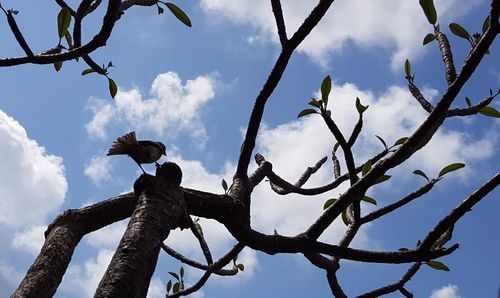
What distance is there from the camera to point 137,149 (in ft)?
4.61

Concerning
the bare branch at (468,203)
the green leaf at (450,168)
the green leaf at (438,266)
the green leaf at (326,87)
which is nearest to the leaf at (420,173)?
the green leaf at (450,168)

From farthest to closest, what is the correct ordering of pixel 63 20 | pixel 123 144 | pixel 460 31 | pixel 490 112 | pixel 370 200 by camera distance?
pixel 370 200 < pixel 490 112 < pixel 460 31 < pixel 63 20 < pixel 123 144

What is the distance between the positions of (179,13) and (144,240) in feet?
3.62

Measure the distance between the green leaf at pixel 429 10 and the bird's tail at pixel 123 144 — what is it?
41.4 inches

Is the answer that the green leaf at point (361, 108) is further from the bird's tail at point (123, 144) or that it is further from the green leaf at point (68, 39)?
the green leaf at point (68, 39)

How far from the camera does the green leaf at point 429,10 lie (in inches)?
62.7

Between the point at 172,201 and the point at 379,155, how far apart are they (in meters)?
1.16

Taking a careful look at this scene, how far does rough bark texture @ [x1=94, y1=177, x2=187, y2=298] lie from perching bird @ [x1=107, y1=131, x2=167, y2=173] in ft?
0.24

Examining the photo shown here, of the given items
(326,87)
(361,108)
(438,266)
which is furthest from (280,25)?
(438,266)

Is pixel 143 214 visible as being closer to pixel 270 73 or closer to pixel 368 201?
pixel 270 73

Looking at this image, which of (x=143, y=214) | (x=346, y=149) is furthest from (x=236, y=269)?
(x=143, y=214)

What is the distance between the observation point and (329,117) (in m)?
1.58

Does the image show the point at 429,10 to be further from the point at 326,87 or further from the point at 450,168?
the point at 450,168

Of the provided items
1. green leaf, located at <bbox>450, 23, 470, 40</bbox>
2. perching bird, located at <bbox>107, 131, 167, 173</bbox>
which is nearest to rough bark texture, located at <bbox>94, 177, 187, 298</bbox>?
perching bird, located at <bbox>107, 131, 167, 173</bbox>
